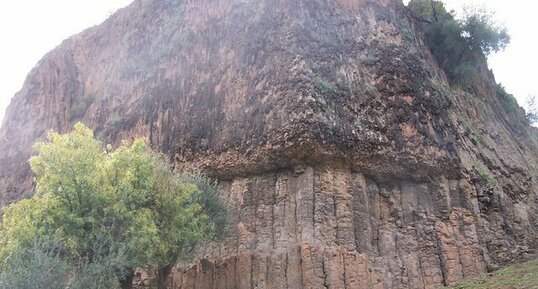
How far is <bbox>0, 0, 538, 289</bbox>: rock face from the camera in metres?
23.2

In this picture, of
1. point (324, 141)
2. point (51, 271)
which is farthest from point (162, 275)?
point (324, 141)

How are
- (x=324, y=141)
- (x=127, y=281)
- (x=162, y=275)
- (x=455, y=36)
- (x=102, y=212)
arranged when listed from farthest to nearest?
(x=455, y=36)
(x=324, y=141)
(x=162, y=275)
(x=127, y=281)
(x=102, y=212)

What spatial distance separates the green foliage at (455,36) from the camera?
3444 centimetres

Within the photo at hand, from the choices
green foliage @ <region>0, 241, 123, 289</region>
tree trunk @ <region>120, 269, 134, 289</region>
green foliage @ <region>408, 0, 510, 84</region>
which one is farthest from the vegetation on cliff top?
green foliage @ <region>408, 0, 510, 84</region>

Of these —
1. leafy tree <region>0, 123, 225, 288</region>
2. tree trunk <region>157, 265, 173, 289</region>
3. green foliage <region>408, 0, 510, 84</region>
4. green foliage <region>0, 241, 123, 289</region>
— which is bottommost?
green foliage <region>0, 241, 123, 289</region>

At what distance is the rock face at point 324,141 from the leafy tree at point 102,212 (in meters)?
3.19

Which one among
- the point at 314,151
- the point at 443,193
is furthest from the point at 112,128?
the point at 443,193

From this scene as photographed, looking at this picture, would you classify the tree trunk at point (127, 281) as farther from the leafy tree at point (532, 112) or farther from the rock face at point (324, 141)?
the leafy tree at point (532, 112)

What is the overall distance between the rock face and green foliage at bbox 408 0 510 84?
5.87ft

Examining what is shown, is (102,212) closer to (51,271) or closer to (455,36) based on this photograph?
(51,271)

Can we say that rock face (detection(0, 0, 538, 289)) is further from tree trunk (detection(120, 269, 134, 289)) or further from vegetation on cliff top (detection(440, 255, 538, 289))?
tree trunk (detection(120, 269, 134, 289))

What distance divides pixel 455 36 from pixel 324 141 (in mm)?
14000

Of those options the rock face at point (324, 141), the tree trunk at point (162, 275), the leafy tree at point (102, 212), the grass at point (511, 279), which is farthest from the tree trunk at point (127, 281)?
the grass at point (511, 279)

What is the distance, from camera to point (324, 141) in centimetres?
2448
